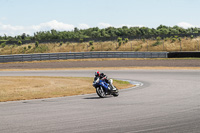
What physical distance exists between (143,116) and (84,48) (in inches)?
3415

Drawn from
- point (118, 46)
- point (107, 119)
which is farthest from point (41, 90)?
point (118, 46)

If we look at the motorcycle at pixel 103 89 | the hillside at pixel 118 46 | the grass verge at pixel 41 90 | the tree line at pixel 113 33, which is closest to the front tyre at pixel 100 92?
the motorcycle at pixel 103 89

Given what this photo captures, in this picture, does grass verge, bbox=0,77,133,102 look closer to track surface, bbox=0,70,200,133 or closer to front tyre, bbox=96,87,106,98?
front tyre, bbox=96,87,106,98

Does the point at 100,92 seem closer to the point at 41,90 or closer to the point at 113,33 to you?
the point at 41,90

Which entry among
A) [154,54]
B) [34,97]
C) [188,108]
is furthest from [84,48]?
[188,108]

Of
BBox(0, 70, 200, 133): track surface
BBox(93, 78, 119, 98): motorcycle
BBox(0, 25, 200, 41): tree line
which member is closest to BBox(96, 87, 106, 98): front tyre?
BBox(93, 78, 119, 98): motorcycle

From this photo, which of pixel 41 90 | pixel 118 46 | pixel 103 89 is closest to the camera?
pixel 103 89

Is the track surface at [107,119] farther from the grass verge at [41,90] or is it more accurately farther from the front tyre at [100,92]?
the grass verge at [41,90]

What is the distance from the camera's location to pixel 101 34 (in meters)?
131

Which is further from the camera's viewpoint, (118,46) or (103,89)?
(118,46)

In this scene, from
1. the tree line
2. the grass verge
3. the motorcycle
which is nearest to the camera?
the motorcycle

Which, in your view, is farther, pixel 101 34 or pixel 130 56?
pixel 101 34

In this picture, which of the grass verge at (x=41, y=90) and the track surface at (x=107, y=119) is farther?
the grass verge at (x=41, y=90)

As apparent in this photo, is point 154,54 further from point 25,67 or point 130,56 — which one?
point 25,67
